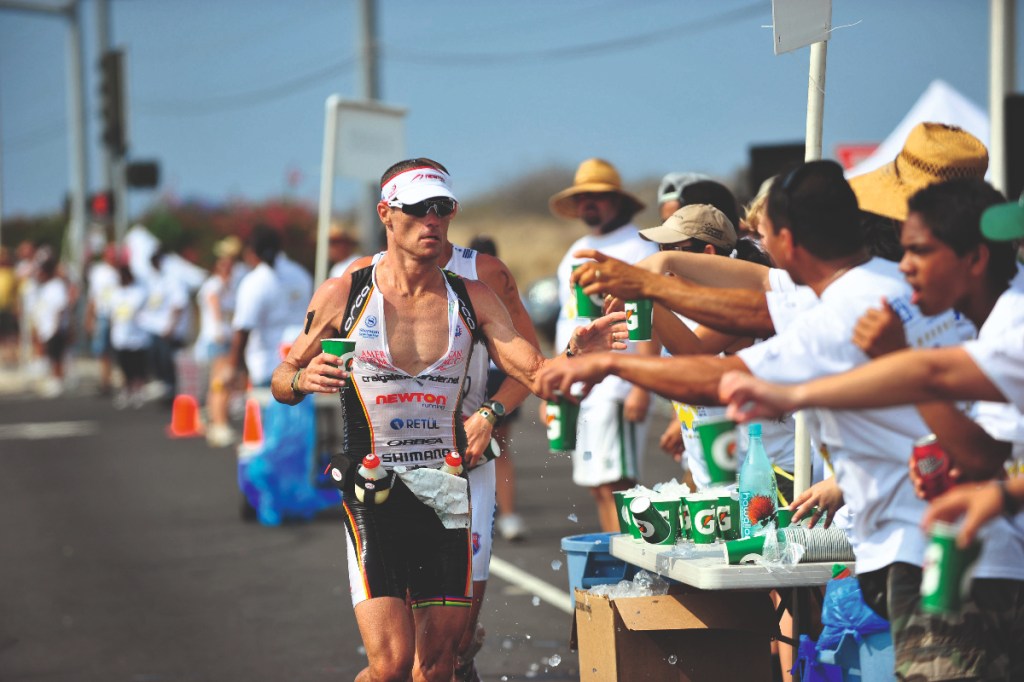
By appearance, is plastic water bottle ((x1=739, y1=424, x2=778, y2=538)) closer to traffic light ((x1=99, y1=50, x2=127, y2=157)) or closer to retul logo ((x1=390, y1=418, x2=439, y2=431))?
retul logo ((x1=390, y1=418, x2=439, y2=431))

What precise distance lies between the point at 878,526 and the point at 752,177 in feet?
30.8

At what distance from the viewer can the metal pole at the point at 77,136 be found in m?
32.4

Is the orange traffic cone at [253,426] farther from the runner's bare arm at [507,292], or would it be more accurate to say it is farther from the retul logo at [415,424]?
the retul logo at [415,424]

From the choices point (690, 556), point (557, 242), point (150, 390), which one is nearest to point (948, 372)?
point (690, 556)

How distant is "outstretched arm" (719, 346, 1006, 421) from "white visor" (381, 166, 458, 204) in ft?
7.13

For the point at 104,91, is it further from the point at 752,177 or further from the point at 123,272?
the point at 752,177

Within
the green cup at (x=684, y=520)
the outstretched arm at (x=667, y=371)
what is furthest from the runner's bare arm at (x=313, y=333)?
the outstretched arm at (x=667, y=371)

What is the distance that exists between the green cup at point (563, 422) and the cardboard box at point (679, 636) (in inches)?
23.1

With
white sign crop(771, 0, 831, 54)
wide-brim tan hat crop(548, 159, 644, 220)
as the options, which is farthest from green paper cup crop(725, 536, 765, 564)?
wide-brim tan hat crop(548, 159, 644, 220)

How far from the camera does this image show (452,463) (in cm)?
546

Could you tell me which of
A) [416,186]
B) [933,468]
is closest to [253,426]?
[416,186]

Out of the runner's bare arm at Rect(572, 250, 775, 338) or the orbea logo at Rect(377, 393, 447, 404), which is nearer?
the runner's bare arm at Rect(572, 250, 775, 338)

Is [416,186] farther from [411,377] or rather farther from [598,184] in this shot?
[598,184]

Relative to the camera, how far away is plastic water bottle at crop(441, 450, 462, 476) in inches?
215
